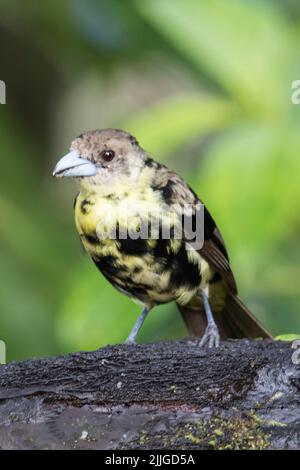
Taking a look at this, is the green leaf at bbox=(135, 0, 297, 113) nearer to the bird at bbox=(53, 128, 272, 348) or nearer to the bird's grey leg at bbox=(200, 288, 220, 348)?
the bird at bbox=(53, 128, 272, 348)

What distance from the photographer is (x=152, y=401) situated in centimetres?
385

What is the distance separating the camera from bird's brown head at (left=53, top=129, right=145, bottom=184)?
15.9 feet

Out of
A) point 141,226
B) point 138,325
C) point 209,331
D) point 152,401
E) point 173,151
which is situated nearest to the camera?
point 152,401

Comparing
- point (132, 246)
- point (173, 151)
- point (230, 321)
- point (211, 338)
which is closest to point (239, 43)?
point (173, 151)

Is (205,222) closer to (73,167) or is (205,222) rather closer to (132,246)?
(132,246)

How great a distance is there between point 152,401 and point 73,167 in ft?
4.19

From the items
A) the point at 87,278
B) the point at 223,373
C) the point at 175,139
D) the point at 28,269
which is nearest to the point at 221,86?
the point at 175,139

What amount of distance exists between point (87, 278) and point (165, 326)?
27.3 inches

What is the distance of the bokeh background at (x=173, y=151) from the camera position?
468 cm

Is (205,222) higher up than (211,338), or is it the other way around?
(205,222)

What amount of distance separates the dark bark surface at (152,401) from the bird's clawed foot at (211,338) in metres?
0.46

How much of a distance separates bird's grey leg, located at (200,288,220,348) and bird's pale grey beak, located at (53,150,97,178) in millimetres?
745

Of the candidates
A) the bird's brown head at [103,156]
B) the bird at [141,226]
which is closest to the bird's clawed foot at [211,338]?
the bird at [141,226]

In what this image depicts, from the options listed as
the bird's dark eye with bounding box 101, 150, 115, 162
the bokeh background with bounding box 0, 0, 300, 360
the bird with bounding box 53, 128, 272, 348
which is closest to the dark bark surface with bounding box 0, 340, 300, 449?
the bird with bounding box 53, 128, 272, 348
